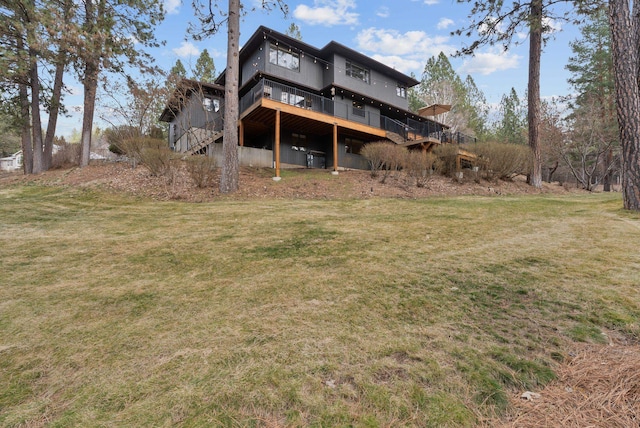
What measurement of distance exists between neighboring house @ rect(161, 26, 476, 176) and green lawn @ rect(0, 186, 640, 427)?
36.7 ft

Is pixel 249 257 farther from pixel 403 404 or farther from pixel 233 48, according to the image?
pixel 233 48

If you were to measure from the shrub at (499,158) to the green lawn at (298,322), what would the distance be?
33.4 feet

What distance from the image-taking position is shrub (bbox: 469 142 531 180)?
46.1ft

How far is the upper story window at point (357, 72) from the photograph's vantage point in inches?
751

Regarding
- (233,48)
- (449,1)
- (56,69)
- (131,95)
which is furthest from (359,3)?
(56,69)

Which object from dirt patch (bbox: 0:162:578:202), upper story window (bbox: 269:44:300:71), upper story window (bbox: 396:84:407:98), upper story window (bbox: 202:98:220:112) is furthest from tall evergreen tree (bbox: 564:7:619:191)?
upper story window (bbox: 202:98:220:112)

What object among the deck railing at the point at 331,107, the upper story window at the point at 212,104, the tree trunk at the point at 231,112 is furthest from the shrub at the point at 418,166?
the upper story window at the point at 212,104

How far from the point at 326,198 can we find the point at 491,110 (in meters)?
37.9

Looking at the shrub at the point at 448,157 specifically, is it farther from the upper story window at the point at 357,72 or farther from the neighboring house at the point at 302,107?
the upper story window at the point at 357,72

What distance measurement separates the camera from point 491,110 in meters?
37.7

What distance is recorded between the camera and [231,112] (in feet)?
34.0

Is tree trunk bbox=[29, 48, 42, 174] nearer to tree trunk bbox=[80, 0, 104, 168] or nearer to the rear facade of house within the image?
tree trunk bbox=[80, 0, 104, 168]

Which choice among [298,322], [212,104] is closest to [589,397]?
[298,322]

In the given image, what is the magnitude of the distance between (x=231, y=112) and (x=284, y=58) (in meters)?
8.77
